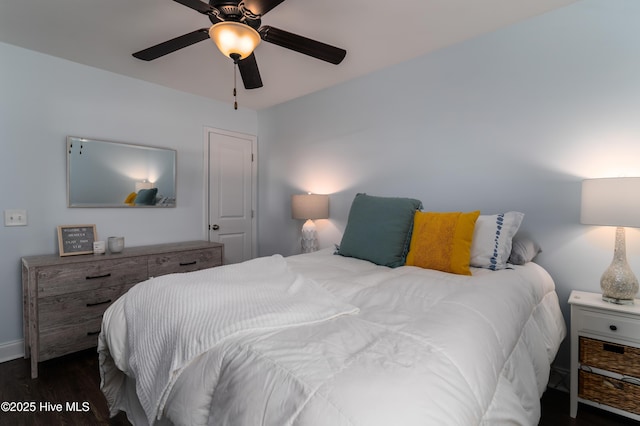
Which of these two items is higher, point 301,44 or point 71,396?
point 301,44

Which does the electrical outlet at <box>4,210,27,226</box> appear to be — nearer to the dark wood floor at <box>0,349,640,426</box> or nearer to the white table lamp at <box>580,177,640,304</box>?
the dark wood floor at <box>0,349,640,426</box>

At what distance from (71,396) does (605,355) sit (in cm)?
312

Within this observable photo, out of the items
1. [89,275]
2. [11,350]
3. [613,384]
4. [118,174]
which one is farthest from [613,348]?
[11,350]

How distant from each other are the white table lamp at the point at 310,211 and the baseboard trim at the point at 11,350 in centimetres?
248

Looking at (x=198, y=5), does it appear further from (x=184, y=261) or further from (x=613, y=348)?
(x=613, y=348)

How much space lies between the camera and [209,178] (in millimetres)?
3676

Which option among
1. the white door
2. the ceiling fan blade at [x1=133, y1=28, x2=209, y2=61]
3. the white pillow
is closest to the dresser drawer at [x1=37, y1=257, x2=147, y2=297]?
the white door

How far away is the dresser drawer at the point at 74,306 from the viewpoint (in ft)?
7.32

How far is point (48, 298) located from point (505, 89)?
3643 mm

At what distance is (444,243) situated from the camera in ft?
6.23

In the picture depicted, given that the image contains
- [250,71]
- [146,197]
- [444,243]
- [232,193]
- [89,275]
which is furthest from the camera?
[232,193]

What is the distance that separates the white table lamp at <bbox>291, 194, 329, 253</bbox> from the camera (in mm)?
3170

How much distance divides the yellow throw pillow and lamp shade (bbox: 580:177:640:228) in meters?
0.55

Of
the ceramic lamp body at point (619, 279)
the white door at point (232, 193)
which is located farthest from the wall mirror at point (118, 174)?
the ceramic lamp body at point (619, 279)
